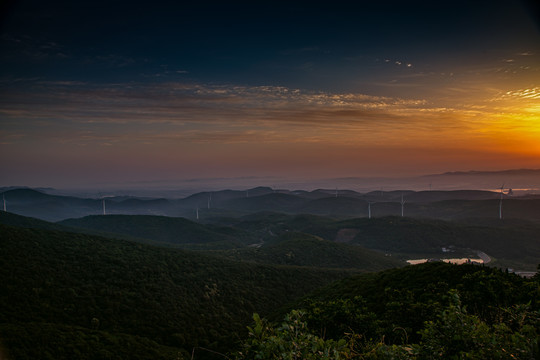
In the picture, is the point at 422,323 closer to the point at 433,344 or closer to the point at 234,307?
the point at 433,344

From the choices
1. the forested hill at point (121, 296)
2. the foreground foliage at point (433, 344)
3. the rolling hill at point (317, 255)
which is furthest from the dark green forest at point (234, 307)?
the rolling hill at point (317, 255)

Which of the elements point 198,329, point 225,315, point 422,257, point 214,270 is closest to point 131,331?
point 198,329

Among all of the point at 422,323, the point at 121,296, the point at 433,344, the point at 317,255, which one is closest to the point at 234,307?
the point at 121,296

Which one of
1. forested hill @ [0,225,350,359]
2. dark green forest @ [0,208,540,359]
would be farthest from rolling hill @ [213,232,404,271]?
forested hill @ [0,225,350,359]

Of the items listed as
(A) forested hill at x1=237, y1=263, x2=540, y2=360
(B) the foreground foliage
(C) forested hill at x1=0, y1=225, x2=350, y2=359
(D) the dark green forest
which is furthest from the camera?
(C) forested hill at x1=0, y1=225, x2=350, y2=359

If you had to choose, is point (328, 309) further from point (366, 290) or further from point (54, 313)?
point (54, 313)

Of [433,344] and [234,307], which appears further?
[234,307]

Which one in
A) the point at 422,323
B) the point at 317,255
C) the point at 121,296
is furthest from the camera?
the point at 317,255

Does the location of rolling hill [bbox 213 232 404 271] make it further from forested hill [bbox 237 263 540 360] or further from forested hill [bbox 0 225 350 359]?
forested hill [bbox 237 263 540 360]
